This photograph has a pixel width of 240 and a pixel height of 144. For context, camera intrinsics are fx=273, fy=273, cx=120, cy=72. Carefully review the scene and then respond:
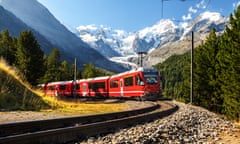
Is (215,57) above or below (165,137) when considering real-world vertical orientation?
above

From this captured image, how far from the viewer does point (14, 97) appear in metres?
15.4

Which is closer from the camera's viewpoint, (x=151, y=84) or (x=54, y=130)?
(x=54, y=130)

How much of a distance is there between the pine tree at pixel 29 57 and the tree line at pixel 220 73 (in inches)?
1072

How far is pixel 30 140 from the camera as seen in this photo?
633cm

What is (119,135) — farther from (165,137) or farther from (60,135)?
(60,135)

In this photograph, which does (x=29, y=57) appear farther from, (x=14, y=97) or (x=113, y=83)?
(x=14, y=97)

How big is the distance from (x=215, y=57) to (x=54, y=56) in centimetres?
6168

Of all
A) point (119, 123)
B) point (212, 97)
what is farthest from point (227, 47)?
point (119, 123)

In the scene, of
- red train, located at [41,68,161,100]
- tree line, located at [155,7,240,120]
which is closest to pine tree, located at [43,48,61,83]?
red train, located at [41,68,161,100]

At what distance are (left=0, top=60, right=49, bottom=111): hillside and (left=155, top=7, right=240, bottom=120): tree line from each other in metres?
15.5

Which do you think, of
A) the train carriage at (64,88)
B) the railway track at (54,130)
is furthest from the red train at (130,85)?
the railway track at (54,130)

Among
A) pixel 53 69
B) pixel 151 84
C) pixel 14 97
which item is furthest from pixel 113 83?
pixel 53 69

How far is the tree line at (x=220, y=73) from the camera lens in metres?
27.6

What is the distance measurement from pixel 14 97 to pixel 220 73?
27.7 meters
